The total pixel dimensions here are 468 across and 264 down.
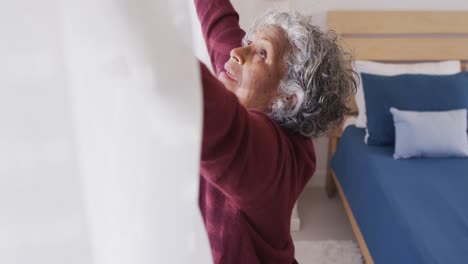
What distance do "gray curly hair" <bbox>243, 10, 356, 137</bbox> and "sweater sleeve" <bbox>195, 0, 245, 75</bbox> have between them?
0.18 m

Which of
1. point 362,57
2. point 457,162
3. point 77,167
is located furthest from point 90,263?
point 362,57

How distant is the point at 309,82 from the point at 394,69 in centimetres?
192

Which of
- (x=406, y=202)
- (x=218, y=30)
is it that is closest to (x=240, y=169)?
(x=218, y=30)

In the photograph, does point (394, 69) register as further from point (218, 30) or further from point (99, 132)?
point (99, 132)

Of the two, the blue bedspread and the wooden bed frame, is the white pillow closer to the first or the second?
the wooden bed frame

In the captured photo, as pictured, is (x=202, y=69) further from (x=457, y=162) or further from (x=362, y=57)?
(x=362, y=57)

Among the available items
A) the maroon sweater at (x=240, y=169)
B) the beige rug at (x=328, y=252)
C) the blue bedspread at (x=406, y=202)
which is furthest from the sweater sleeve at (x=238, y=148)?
the beige rug at (x=328, y=252)

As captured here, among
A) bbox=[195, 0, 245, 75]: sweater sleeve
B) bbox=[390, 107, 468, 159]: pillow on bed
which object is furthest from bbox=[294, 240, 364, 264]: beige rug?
bbox=[195, 0, 245, 75]: sweater sleeve

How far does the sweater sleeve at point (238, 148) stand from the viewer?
490mm

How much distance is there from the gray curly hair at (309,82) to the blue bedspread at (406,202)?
904 mm

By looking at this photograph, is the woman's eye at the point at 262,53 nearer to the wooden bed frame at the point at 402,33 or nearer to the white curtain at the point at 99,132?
the white curtain at the point at 99,132

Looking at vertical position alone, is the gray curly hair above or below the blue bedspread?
above

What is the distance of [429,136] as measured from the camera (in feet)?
7.44

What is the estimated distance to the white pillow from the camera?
8.45 feet
